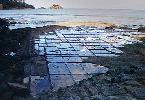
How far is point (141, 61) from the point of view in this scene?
15469 millimetres

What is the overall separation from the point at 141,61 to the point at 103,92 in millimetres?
5817

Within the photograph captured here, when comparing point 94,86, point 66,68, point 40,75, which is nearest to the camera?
point 94,86

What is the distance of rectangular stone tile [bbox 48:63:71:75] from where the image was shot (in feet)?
43.0

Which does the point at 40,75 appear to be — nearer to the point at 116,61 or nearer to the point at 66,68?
the point at 66,68

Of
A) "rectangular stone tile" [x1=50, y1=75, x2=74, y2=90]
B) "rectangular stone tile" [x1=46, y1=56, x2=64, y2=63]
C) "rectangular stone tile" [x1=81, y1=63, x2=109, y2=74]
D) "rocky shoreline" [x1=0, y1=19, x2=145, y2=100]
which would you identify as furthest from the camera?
"rectangular stone tile" [x1=46, y1=56, x2=64, y2=63]

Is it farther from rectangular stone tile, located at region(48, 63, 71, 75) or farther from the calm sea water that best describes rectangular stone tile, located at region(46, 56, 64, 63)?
the calm sea water

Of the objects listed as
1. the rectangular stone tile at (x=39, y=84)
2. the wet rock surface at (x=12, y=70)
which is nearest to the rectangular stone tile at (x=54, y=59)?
the wet rock surface at (x=12, y=70)

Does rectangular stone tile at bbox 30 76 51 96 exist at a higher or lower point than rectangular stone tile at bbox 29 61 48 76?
higher

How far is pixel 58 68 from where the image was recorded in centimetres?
1382

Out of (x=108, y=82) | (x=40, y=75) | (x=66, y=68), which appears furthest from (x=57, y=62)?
(x=108, y=82)

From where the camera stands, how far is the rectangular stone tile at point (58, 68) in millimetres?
13094

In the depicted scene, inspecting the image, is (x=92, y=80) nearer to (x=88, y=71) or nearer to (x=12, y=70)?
(x=88, y=71)

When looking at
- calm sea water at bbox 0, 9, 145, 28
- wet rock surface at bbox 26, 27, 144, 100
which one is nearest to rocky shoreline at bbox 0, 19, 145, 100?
wet rock surface at bbox 26, 27, 144, 100

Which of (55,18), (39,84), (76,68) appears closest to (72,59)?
(76,68)
